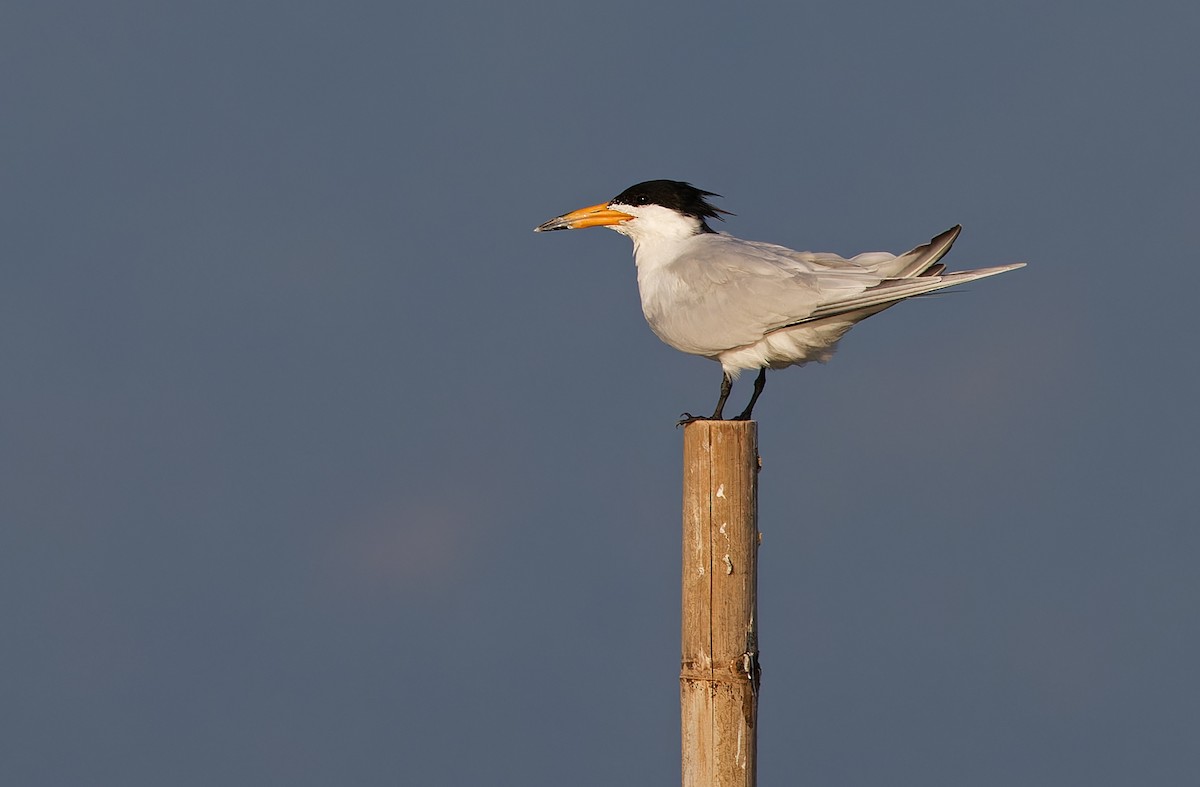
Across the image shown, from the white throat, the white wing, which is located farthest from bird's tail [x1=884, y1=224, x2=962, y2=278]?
the white throat

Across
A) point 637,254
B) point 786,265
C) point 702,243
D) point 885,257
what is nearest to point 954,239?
point 885,257

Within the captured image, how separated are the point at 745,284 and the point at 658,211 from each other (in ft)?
4.13

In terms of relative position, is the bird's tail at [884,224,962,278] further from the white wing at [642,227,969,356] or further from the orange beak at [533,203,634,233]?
the orange beak at [533,203,634,233]

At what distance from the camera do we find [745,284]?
7.82 metres

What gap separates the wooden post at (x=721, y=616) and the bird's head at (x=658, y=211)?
2450 millimetres

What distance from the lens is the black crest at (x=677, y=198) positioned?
8.87 meters

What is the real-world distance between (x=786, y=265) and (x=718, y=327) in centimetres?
49

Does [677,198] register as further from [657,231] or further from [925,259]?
[925,259]

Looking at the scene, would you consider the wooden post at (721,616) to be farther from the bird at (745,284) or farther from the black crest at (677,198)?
the black crest at (677,198)

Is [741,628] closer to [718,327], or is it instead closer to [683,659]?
[683,659]

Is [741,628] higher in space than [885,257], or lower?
lower

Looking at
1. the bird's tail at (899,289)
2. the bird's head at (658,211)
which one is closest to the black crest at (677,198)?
the bird's head at (658,211)

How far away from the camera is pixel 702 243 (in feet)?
28.0

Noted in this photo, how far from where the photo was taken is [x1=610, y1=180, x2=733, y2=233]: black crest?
887 centimetres
